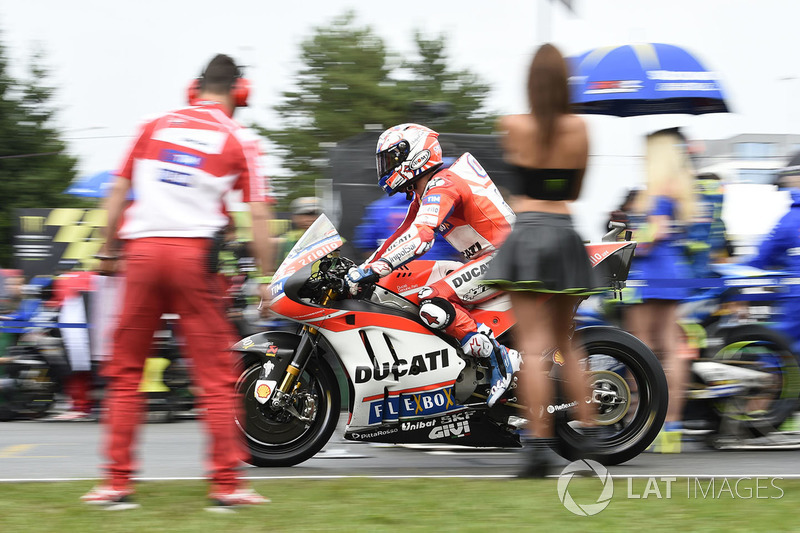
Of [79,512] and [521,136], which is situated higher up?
[521,136]

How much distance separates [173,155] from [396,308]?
1872 millimetres

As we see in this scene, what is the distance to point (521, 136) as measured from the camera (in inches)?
197

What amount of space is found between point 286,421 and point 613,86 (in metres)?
3.41

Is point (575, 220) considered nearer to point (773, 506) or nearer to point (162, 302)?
point (773, 506)

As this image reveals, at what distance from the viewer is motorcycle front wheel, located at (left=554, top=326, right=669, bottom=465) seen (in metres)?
5.71

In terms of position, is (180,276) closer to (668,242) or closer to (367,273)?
(367,273)

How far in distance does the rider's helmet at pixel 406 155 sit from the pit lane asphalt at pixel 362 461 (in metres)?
1.68

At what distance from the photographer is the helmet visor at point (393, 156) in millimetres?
5914

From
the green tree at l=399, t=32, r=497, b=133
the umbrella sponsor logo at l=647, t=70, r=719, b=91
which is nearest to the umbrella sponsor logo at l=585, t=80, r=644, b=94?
the umbrella sponsor logo at l=647, t=70, r=719, b=91

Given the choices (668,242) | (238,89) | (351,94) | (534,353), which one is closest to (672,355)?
(668,242)

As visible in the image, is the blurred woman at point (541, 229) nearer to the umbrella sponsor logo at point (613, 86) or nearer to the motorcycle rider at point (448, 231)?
the motorcycle rider at point (448, 231)

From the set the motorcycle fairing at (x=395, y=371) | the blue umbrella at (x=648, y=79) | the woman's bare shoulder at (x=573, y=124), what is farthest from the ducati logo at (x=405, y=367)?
the blue umbrella at (x=648, y=79)

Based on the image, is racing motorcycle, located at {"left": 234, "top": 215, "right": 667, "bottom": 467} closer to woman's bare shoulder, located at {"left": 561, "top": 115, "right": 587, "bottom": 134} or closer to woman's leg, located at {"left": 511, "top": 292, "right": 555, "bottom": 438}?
woman's leg, located at {"left": 511, "top": 292, "right": 555, "bottom": 438}

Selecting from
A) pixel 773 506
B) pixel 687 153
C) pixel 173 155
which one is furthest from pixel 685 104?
pixel 173 155
